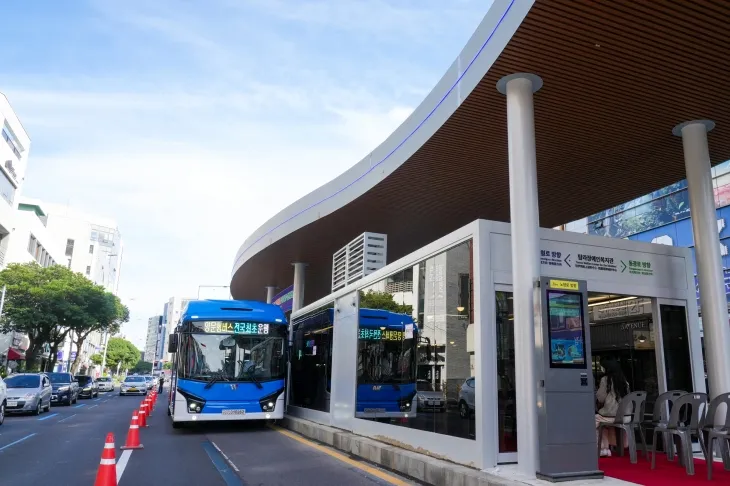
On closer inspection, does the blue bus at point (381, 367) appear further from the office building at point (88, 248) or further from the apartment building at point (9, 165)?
the office building at point (88, 248)

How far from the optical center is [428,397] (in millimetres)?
8570

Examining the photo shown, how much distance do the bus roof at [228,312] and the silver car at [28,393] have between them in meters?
9.00

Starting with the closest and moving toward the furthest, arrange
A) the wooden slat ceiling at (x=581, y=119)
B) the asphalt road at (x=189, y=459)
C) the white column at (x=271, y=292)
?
the wooden slat ceiling at (x=581, y=119), the asphalt road at (x=189, y=459), the white column at (x=271, y=292)

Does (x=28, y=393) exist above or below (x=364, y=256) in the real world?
below

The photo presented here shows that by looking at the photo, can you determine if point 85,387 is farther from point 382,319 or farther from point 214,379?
point 382,319

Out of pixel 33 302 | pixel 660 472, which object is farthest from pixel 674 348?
pixel 33 302

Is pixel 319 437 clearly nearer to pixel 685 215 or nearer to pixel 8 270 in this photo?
pixel 685 215

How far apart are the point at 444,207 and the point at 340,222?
2992mm

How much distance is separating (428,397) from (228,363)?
253 inches

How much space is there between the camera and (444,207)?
14.1 metres

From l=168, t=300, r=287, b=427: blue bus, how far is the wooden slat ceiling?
3.40 meters

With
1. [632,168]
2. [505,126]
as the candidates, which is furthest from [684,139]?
[505,126]

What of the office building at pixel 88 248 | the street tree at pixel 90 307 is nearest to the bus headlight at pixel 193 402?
the street tree at pixel 90 307

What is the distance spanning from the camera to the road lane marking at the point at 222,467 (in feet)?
24.9
